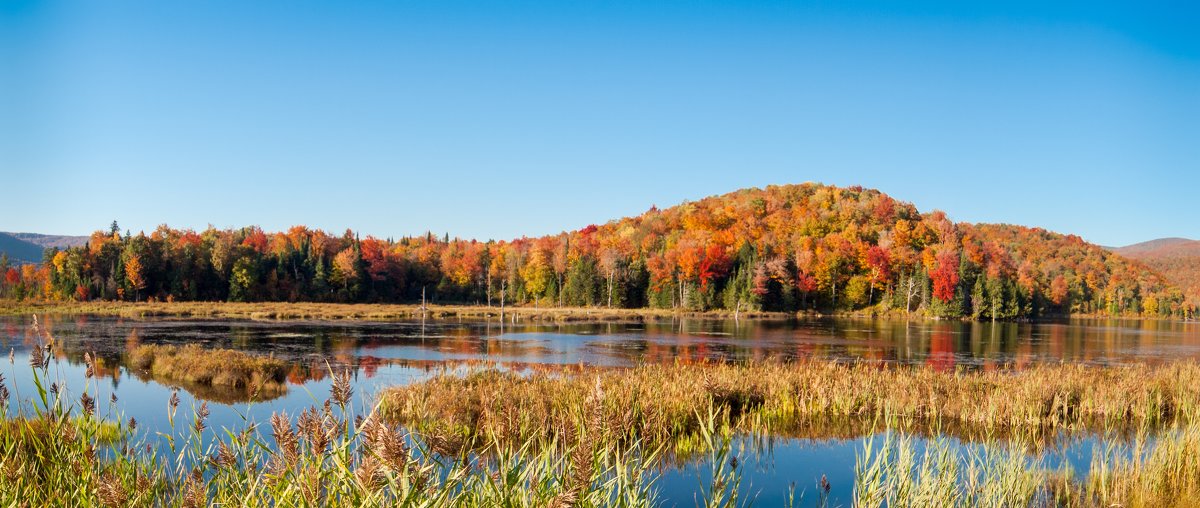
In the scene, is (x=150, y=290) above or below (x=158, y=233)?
below

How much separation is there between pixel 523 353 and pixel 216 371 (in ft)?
41.8

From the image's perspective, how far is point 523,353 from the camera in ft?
101

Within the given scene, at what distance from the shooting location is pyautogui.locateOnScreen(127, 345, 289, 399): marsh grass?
63.1 ft

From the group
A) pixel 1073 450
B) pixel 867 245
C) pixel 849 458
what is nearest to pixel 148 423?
pixel 849 458

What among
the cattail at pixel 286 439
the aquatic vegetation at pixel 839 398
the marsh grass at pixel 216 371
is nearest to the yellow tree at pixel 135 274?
the marsh grass at pixel 216 371

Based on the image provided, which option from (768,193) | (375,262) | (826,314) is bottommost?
(826,314)

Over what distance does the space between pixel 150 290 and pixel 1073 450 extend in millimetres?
86178

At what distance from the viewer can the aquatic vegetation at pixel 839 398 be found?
14.0m

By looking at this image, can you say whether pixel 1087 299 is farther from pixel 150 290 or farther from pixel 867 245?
pixel 150 290

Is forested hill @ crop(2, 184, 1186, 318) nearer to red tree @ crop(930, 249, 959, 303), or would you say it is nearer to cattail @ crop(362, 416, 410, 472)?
red tree @ crop(930, 249, 959, 303)

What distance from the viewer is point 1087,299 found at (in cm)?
11050

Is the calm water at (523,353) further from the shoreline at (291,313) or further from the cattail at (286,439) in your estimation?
the shoreline at (291,313)

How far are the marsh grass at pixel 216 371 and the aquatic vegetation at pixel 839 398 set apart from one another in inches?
230

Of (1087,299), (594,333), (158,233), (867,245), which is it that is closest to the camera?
(594,333)
